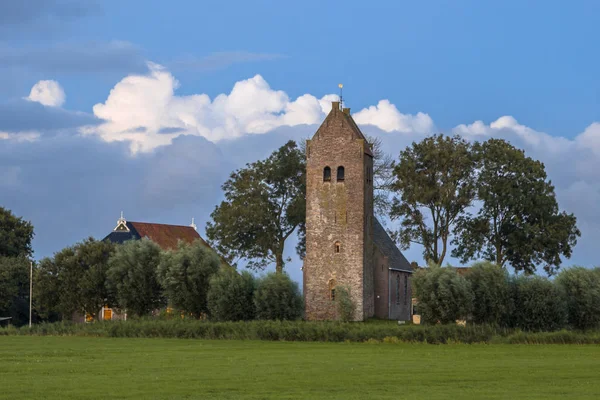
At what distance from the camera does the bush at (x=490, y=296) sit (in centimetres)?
7038

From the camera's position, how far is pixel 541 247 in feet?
281

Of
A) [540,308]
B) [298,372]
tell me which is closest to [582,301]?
[540,308]

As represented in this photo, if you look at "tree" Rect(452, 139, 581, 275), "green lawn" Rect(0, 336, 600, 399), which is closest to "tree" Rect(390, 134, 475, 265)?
"tree" Rect(452, 139, 581, 275)

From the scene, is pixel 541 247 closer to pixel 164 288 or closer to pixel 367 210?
pixel 367 210

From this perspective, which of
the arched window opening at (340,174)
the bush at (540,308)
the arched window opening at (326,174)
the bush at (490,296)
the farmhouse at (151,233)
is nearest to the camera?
the bush at (540,308)

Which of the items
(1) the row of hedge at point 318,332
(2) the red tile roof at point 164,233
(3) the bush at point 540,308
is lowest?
(1) the row of hedge at point 318,332

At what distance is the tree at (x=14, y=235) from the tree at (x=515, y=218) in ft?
145

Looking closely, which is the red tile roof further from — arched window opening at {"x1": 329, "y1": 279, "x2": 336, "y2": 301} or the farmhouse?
arched window opening at {"x1": 329, "y1": 279, "x2": 336, "y2": 301}

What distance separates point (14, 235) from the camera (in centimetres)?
10512

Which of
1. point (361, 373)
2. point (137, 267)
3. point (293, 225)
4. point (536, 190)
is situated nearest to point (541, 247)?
point (536, 190)

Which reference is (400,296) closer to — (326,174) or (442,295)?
(326,174)

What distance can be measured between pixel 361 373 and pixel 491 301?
3409 cm

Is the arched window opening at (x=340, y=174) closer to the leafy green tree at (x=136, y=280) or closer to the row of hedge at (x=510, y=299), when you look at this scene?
the row of hedge at (x=510, y=299)

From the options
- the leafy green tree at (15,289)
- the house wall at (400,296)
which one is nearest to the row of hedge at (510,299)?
the house wall at (400,296)
